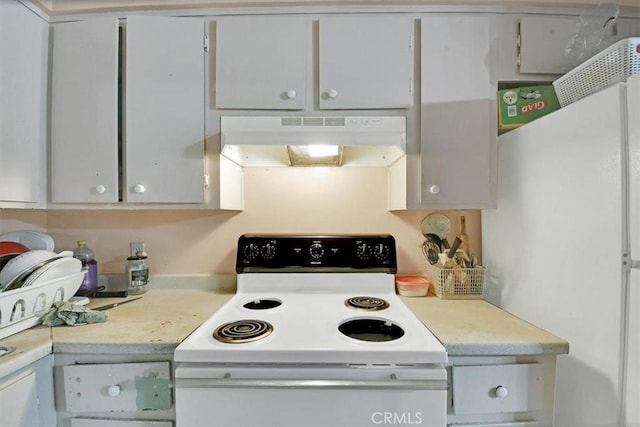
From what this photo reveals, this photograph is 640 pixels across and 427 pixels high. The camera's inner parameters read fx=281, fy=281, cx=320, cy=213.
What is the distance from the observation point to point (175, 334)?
943mm

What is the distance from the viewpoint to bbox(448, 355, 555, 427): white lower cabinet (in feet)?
2.85

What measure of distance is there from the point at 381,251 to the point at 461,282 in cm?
39

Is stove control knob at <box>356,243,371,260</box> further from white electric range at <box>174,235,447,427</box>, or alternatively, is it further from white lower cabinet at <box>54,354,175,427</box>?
white lower cabinet at <box>54,354,175,427</box>

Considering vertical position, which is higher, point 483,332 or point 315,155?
point 315,155

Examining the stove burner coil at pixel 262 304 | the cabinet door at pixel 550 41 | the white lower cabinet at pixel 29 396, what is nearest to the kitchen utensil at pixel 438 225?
the cabinet door at pixel 550 41

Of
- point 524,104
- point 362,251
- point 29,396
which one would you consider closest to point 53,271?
point 29,396

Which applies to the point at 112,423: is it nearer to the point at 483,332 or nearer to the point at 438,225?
the point at 483,332

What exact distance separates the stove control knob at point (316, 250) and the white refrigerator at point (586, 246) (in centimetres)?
86

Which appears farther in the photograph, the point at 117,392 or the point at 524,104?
the point at 524,104

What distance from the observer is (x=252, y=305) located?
4.09ft

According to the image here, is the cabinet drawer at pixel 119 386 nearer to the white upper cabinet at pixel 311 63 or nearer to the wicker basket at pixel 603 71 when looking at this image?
the white upper cabinet at pixel 311 63

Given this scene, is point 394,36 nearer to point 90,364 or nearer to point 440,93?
point 440,93

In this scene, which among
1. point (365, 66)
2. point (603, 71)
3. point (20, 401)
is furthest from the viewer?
point (365, 66)

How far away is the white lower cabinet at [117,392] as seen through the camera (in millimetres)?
877
